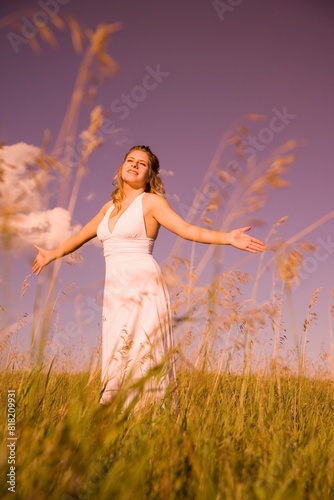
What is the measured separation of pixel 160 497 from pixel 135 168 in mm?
2741

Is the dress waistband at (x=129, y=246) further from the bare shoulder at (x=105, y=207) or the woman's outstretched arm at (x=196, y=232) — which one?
the bare shoulder at (x=105, y=207)

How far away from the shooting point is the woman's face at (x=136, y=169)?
356 cm

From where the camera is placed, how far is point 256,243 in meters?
2.45

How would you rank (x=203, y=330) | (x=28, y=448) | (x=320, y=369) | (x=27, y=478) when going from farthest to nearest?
(x=320, y=369) → (x=203, y=330) → (x=28, y=448) → (x=27, y=478)

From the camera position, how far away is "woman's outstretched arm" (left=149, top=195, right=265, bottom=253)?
7.98ft

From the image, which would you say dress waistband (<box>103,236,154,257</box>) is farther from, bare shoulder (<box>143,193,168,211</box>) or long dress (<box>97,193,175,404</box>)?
bare shoulder (<box>143,193,168,211</box>)

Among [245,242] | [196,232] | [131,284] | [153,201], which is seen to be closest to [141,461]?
[245,242]

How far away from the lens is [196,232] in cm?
277

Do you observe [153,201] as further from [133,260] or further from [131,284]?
[131,284]

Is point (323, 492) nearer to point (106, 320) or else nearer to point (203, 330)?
point (203, 330)

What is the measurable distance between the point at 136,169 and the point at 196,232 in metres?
1.05

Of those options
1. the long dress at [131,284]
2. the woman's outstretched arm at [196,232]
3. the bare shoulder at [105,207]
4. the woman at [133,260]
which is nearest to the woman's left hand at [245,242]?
the woman's outstretched arm at [196,232]

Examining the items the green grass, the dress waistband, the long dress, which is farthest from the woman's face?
the green grass

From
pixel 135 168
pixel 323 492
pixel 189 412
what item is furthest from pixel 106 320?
pixel 323 492
